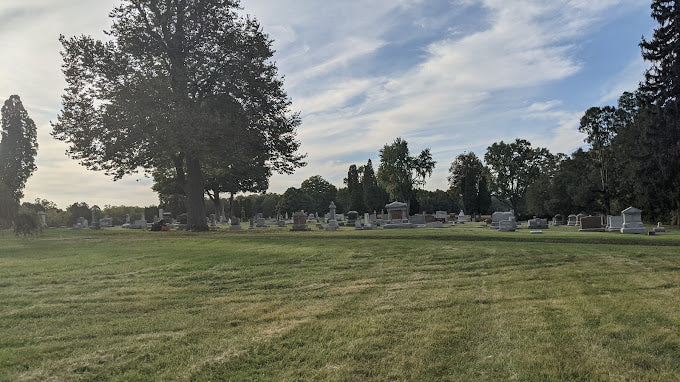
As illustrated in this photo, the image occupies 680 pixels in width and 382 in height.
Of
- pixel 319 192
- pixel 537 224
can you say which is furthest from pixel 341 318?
pixel 319 192

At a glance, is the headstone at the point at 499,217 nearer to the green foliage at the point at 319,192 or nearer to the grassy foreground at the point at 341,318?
the grassy foreground at the point at 341,318

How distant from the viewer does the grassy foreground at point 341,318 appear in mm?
4418

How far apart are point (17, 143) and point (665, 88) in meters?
57.8

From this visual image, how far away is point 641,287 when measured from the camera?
8273 millimetres

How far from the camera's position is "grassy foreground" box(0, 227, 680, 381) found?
442 cm

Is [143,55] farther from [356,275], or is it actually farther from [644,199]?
[644,199]

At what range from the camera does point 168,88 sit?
2070cm

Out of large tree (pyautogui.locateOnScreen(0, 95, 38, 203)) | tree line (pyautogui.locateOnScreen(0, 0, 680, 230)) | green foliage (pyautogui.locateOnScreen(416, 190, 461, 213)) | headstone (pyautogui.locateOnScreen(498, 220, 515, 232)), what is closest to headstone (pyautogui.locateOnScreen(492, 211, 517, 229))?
headstone (pyautogui.locateOnScreen(498, 220, 515, 232))

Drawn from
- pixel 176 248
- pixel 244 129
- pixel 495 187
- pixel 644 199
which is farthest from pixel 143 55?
pixel 495 187

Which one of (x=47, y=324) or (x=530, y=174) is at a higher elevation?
(x=530, y=174)

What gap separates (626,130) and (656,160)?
14.0 meters

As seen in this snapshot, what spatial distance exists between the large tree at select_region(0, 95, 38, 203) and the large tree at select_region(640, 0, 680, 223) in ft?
182

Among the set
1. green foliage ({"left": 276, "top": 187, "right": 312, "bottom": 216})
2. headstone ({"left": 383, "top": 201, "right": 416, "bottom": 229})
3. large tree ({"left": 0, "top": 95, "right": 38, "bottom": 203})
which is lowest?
headstone ({"left": 383, "top": 201, "right": 416, "bottom": 229})

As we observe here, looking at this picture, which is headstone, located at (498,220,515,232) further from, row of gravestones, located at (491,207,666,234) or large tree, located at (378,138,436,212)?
large tree, located at (378,138,436,212)
